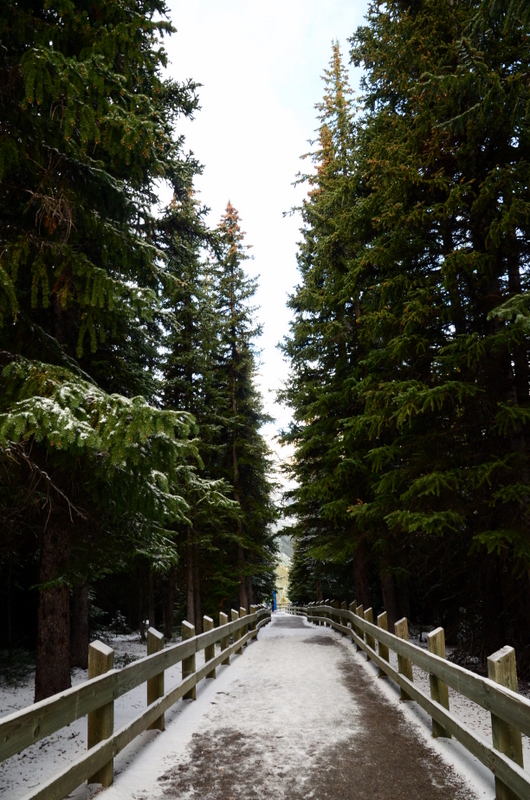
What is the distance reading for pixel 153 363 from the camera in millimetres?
16266

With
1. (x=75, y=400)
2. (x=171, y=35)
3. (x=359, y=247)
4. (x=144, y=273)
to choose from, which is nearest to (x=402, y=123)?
(x=359, y=247)

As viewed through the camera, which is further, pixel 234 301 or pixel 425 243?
pixel 234 301

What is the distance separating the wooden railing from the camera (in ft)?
10.1

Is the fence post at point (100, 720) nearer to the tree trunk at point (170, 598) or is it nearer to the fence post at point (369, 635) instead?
the fence post at point (369, 635)

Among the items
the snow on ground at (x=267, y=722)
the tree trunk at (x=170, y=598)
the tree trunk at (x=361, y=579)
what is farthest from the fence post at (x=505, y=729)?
the tree trunk at (x=170, y=598)

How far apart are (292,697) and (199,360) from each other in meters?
13.6

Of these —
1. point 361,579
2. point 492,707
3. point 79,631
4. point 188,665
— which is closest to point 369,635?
point 188,665

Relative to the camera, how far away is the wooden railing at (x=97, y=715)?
10.1 feet

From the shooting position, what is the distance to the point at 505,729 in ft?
12.4

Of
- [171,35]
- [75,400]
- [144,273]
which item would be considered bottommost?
[75,400]

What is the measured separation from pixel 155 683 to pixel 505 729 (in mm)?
3692

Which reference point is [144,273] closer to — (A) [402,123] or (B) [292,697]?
(A) [402,123]

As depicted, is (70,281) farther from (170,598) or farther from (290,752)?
(170,598)

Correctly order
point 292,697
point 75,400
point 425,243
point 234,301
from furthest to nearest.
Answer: point 234,301 → point 425,243 → point 292,697 → point 75,400
